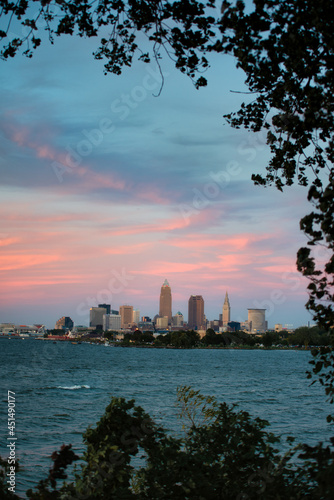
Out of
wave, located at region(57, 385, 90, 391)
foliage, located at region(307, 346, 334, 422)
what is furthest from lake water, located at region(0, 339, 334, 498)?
foliage, located at region(307, 346, 334, 422)

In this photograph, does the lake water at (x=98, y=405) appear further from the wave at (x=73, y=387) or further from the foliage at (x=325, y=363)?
the foliage at (x=325, y=363)

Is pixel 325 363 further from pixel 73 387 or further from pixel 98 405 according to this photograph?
pixel 73 387

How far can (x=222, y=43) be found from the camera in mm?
6461

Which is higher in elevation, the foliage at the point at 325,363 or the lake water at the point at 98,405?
the foliage at the point at 325,363

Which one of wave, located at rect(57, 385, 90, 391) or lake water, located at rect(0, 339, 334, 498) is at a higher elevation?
lake water, located at rect(0, 339, 334, 498)

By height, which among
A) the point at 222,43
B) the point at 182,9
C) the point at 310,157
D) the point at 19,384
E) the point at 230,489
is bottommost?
the point at 19,384

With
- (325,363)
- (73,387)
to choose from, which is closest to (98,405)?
(73,387)

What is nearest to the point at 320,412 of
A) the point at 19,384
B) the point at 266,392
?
the point at 266,392

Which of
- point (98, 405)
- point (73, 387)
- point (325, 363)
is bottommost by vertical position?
point (73, 387)

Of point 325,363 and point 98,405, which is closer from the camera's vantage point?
point 325,363

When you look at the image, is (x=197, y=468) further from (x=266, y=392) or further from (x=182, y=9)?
(x=266, y=392)

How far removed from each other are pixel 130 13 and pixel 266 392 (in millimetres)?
49780

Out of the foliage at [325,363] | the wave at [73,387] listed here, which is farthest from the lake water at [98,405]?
the foliage at [325,363]

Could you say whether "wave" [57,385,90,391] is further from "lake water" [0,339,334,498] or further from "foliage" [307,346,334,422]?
"foliage" [307,346,334,422]
